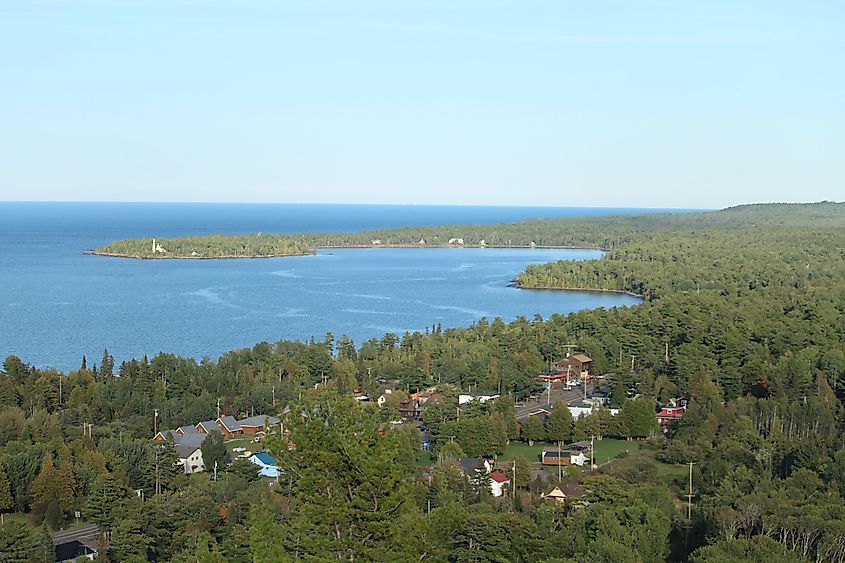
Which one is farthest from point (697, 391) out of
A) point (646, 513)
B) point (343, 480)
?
point (343, 480)

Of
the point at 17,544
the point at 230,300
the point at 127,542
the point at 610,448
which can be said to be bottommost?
the point at 230,300

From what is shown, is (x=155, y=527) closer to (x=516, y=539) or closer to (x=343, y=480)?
(x=516, y=539)

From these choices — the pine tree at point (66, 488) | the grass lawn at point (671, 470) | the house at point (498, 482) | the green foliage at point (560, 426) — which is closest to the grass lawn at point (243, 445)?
the pine tree at point (66, 488)

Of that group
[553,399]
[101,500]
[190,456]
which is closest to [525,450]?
[553,399]

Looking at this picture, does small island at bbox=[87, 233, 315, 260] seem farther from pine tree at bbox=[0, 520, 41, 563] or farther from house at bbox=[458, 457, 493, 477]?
pine tree at bbox=[0, 520, 41, 563]

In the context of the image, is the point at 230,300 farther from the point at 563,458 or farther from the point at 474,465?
the point at 474,465

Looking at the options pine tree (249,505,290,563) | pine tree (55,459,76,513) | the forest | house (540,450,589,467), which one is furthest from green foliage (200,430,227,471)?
pine tree (249,505,290,563)
